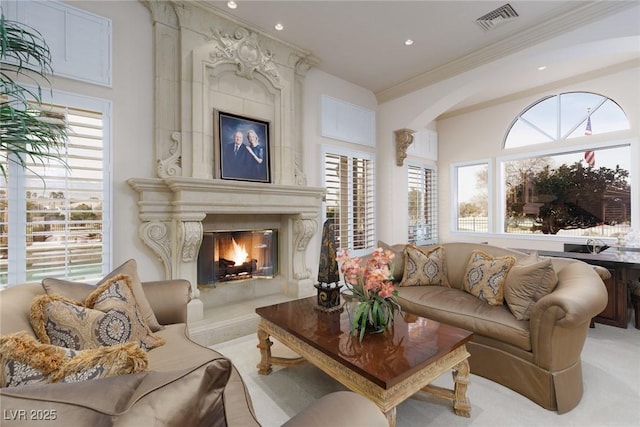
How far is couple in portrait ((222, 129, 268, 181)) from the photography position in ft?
10.6

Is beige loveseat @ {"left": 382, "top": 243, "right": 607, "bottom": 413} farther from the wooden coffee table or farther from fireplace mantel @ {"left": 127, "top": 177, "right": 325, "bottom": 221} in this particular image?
fireplace mantel @ {"left": 127, "top": 177, "right": 325, "bottom": 221}

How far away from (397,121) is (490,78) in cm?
138

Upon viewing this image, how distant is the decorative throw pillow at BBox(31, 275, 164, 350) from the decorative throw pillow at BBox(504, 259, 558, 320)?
246 cm

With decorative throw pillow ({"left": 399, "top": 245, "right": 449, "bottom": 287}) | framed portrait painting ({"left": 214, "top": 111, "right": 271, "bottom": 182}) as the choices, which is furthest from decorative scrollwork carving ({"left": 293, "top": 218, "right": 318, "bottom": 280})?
decorative throw pillow ({"left": 399, "top": 245, "right": 449, "bottom": 287})

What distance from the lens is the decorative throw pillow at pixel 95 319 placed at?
1.35 m

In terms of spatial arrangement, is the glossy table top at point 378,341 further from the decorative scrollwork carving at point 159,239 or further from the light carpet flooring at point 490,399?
the decorative scrollwork carving at point 159,239

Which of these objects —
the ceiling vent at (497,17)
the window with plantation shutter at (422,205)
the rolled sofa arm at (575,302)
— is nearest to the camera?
the rolled sofa arm at (575,302)

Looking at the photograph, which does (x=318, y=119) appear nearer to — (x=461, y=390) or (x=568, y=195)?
(x=461, y=390)

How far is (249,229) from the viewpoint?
3607 millimetres

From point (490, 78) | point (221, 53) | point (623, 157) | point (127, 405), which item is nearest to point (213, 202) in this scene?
point (221, 53)

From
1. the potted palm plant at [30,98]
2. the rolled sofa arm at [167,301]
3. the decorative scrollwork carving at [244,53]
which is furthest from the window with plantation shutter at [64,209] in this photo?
the decorative scrollwork carving at [244,53]

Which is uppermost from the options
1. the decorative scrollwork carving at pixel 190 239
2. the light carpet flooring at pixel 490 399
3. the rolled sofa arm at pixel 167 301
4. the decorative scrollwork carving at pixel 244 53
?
the decorative scrollwork carving at pixel 244 53

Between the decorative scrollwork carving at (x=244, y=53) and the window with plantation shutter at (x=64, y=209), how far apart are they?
130 centimetres

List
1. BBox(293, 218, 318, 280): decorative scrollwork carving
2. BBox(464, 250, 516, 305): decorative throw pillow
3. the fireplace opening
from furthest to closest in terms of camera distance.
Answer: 1. BBox(293, 218, 318, 280): decorative scrollwork carving
2. the fireplace opening
3. BBox(464, 250, 516, 305): decorative throw pillow
